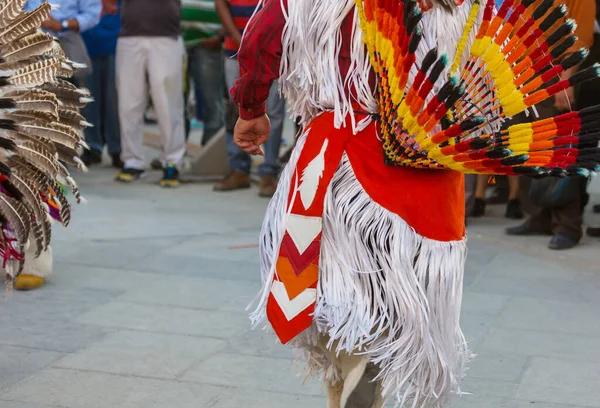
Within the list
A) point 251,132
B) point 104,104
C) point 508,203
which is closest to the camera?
point 251,132

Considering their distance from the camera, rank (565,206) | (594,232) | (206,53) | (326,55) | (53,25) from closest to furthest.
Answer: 1. (326,55)
2. (565,206)
3. (594,232)
4. (53,25)
5. (206,53)

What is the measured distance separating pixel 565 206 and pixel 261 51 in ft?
13.7

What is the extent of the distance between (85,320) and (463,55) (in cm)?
269

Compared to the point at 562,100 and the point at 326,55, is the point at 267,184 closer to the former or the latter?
the point at 562,100

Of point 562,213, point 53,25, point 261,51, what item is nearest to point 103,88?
point 53,25

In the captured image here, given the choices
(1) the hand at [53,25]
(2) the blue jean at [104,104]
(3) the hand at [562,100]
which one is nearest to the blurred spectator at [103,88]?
(2) the blue jean at [104,104]

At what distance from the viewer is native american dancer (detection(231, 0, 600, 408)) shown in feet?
8.21

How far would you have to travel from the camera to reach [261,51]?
8.79 feet

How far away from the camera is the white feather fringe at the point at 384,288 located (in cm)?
270

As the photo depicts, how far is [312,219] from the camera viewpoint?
2.74 m

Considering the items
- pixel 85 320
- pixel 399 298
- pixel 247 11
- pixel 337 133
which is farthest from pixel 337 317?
pixel 247 11

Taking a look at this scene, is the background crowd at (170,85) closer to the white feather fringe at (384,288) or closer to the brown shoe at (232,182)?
the brown shoe at (232,182)

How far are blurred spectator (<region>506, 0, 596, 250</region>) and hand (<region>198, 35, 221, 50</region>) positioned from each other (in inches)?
165

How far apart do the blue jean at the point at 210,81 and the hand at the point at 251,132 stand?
7235 mm
